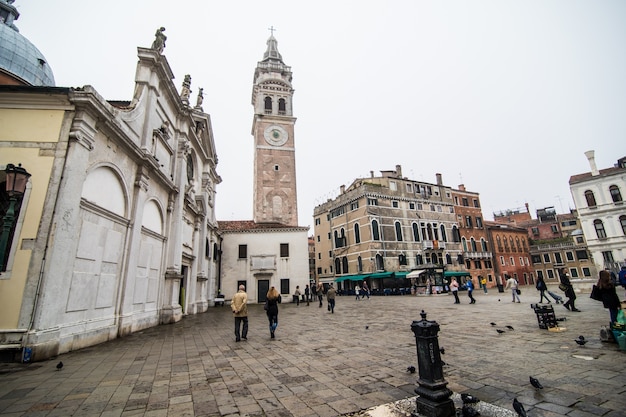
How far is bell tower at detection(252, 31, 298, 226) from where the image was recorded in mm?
30938

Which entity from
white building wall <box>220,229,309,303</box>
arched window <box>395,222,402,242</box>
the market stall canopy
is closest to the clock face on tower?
white building wall <box>220,229,309,303</box>

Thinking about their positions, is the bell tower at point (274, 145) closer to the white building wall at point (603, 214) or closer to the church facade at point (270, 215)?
the church facade at point (270, 215)

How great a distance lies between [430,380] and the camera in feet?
9.86

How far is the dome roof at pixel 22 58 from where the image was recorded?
15.4 meters

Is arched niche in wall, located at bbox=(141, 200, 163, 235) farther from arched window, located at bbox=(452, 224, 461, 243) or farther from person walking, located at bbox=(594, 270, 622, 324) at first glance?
arched window, located at bbox=(452, 224, 461, 243)

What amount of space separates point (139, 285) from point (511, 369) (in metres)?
11.6

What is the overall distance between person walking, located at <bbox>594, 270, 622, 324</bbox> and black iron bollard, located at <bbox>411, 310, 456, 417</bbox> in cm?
524

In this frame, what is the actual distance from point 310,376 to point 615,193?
40.3m

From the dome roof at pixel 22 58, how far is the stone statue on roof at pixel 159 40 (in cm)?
794

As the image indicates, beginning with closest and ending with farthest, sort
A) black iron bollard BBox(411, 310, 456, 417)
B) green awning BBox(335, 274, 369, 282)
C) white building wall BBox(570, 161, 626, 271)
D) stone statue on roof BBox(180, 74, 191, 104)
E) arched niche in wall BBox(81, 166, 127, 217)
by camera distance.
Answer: black iron bollard BBox(411, 310, 456, 417)
arched niche in wall BBox(81, 166, 127, 217)
stone statue on roof BBox(180, 74, 191, 104)
white building wall BBox(570, 161, 626, 271)
green awning BBox(335, 274, 369, 282)

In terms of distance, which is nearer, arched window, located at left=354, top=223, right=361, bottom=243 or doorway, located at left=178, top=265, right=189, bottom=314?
doorway, located at left=178, top=265, right=189, bottom=314

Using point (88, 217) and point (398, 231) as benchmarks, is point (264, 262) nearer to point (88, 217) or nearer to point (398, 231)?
point (398, 231)

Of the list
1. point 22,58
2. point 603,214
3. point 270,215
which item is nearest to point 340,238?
point 270,215

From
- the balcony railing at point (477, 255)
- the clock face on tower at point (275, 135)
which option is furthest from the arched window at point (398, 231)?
the clock face on tower at point (275, 135)
